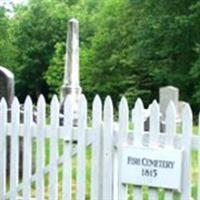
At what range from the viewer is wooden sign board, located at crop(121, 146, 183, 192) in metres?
4.39

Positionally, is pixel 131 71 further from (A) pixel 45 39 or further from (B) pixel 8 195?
(B) pixel 8 195

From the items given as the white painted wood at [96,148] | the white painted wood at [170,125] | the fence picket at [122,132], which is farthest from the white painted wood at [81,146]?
the white painted wood at [170,125]

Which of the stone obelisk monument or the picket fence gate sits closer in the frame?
the picket fence gate

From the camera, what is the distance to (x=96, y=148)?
4781 millimetres

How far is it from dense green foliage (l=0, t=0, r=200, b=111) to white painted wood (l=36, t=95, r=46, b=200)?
19.5m

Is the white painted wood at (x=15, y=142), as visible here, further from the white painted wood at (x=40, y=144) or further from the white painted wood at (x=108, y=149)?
the white painted wood at (x=108, y=149)

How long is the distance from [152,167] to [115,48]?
27762 millimetres

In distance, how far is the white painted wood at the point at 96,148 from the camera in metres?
4.77

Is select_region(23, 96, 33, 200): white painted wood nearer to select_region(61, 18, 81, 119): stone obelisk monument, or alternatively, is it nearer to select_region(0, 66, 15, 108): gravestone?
select_region(0, 66, 15, 108): gravestone

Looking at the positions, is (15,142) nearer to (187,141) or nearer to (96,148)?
(96,148)

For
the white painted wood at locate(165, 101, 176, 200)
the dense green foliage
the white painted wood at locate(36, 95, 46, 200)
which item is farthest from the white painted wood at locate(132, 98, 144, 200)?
the dense green foliage

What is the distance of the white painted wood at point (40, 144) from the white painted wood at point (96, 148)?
0.58 m

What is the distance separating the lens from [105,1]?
115 feet

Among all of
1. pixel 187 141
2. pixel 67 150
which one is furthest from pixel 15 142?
pixel 187 141
